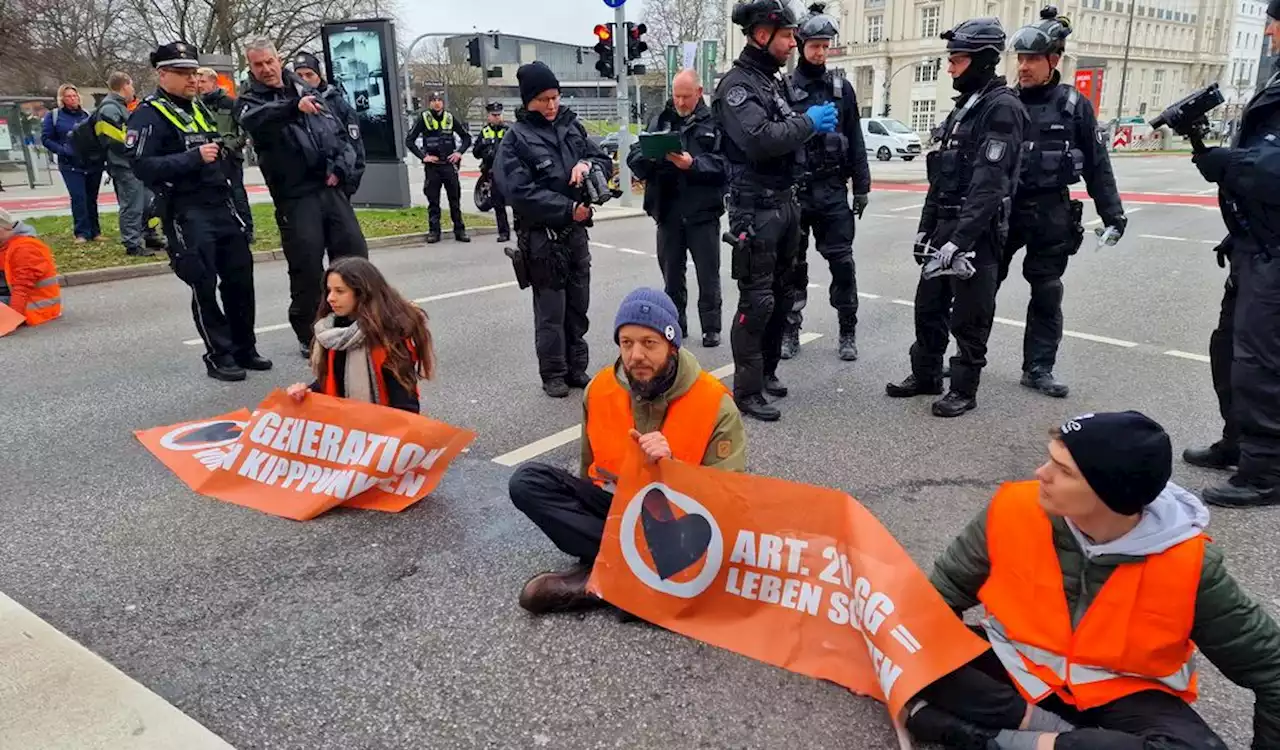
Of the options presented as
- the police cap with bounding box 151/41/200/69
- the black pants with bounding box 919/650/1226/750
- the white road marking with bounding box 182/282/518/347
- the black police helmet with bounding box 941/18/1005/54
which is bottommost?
the white road marking with bounding box 182/282/518/347

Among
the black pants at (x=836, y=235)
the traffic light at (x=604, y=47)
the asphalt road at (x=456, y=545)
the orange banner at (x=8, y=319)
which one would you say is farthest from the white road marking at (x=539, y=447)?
the traffic light at (x=604, y=47)

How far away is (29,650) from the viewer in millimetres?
2641

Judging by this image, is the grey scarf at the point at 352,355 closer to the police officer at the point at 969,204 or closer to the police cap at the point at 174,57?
the police cap at the point at 174,57

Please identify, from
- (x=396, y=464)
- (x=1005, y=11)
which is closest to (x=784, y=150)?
(x=396, y=464)

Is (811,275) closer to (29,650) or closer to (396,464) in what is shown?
(396,464)

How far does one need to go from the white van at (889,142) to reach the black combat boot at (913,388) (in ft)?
93.3

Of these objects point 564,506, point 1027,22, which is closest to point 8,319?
point 564,506

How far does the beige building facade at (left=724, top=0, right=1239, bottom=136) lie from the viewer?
7519cm

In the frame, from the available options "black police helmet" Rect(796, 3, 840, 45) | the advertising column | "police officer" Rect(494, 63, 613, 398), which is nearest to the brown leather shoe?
"police officer" Rect(494, 63, 613, 398)

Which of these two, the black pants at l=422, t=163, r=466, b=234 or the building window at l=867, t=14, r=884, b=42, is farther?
the building window at l=867, t=14, r=884, b=42

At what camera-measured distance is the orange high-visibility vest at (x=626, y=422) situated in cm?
296

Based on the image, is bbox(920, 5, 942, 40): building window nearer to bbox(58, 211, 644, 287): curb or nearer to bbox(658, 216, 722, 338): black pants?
bbox(58, 211, 644, 287): curb

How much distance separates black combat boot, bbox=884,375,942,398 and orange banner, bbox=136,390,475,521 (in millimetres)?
2887

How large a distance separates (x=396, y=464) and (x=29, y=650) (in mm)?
1431
